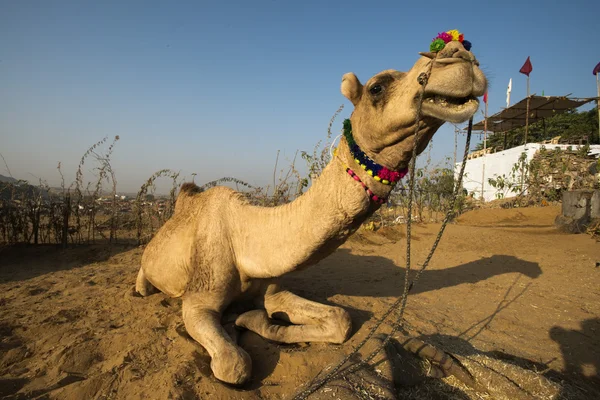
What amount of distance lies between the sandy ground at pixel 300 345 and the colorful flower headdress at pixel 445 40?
2.19 m

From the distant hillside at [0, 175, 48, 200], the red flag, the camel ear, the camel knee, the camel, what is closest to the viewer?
the camel

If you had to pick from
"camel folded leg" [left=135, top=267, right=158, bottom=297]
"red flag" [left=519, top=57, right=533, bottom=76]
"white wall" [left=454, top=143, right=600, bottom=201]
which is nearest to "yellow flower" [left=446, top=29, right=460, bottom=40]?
"camel folded leg" [left=135, top=267, right=158, bottom=297]

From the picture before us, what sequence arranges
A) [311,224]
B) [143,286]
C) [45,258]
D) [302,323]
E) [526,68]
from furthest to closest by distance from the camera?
[526,68]
[45,258]
[143,286]
[302,323]
[311,224]

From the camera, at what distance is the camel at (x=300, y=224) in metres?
1.86

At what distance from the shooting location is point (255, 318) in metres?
2.96

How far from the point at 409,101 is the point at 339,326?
192cm

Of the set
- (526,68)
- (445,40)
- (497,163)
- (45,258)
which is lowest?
(45,258)

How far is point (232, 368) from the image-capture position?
229 centimetres

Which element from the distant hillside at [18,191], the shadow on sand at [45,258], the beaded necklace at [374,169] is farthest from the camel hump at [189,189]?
the distant hillside at [18,191]

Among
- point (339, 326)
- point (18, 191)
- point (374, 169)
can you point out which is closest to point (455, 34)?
point (374, 169)

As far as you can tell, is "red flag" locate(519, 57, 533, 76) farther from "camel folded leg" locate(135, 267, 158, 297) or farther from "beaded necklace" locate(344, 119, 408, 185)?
"camel folded leg" locate(135, 267, 158, 297)

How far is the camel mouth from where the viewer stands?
5.74 feet

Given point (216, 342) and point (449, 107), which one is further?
point (216, 342)

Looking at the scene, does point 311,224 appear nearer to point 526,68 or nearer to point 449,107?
point 449,107
